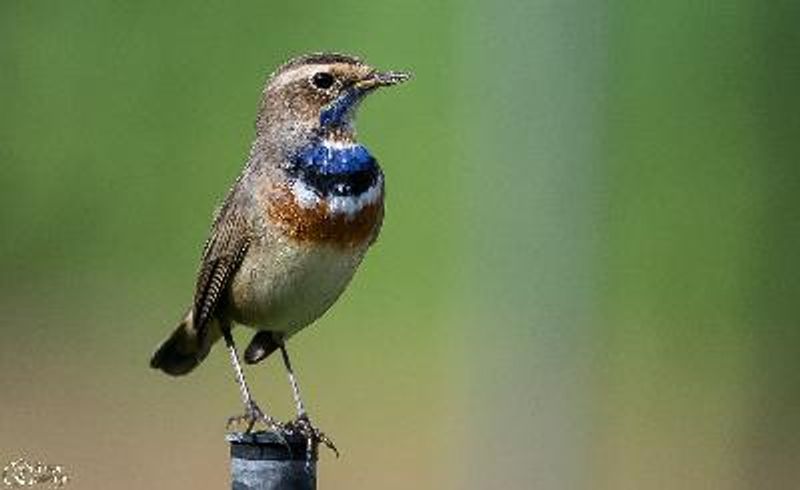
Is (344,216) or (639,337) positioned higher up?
(344,216)

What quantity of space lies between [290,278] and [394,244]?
5.31 metres

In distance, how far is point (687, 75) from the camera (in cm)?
1122

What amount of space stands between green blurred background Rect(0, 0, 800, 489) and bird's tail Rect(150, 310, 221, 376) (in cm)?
200

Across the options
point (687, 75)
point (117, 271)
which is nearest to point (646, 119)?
point (687, 75)

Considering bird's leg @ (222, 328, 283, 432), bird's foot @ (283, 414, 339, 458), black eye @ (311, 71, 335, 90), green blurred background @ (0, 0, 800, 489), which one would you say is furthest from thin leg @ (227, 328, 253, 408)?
green blurred background @ (0, 0, 800, 489)

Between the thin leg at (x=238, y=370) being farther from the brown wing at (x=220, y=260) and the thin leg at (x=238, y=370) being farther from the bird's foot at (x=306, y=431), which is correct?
the bird's foot at (x=306, y=431)

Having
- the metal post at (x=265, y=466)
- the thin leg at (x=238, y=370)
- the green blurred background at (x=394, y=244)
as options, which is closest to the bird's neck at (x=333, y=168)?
the thin leg at (x=238, y=370)

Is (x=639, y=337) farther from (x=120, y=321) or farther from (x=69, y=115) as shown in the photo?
(x=69, y=115)

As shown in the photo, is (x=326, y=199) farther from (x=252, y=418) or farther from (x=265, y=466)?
(x=265, y=466)

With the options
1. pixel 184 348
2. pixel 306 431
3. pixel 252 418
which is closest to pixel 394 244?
pixel 184 348

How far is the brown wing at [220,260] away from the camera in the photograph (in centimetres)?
568

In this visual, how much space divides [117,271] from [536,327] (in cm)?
484

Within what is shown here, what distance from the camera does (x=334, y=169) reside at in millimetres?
5621

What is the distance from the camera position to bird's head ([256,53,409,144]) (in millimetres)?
5676
